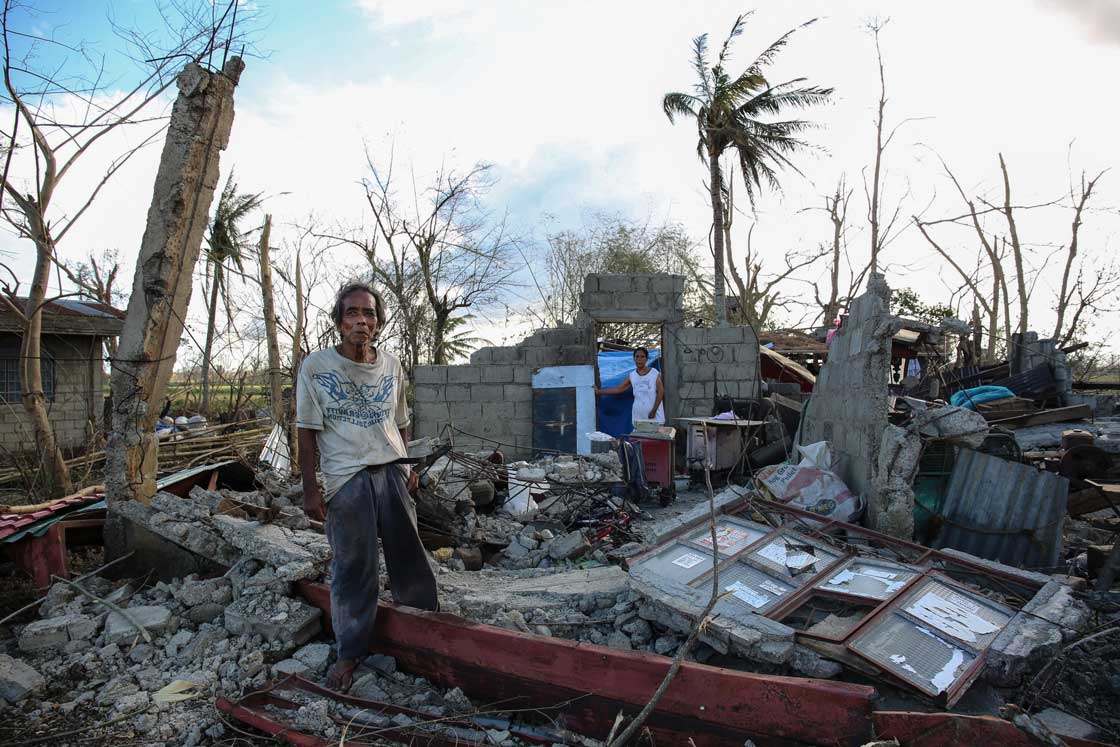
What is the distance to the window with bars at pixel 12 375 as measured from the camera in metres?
12.2

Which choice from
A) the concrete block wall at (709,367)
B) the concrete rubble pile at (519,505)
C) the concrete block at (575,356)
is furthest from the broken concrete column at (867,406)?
the concrete block at (575,356)

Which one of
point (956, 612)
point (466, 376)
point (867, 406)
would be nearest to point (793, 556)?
point (956, 612)

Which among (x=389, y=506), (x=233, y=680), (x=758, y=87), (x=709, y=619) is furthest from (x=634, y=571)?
(x=758, y=87)

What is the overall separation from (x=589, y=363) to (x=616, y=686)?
7.61 metres

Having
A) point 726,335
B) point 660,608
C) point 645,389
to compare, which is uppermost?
point 726,335

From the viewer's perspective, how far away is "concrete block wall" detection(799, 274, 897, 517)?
488cm

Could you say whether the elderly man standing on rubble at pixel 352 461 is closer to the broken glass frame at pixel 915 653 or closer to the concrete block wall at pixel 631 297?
the broken glass frame at pixel 915 653

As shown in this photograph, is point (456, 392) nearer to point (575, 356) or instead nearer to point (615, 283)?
point (575, 356)

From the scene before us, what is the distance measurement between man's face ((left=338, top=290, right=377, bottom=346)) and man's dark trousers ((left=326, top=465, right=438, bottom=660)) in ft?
2.05

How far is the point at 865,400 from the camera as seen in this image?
5.09 metres

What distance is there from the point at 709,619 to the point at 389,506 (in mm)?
1579

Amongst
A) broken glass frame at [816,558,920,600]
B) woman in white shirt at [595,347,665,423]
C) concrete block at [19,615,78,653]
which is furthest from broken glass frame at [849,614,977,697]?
woman in white shirt at [595,347,665,423]

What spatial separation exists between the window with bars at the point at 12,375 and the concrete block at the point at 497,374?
8.49m

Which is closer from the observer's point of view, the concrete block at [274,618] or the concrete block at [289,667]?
the concrete block at [289,667]
